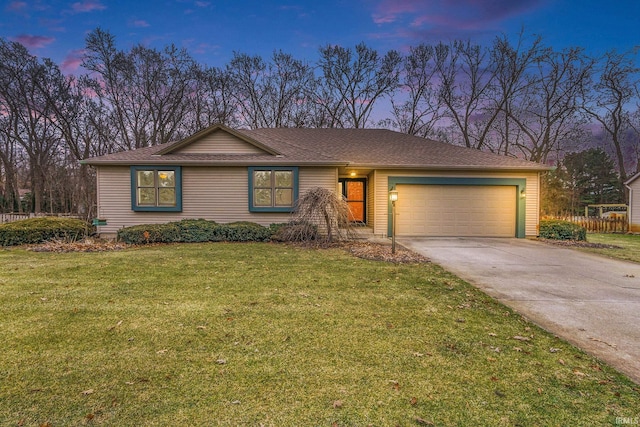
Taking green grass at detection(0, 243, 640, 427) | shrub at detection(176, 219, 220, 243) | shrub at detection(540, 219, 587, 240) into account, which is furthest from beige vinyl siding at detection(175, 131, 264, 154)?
shrub at detection(540, 219, 587, 240)

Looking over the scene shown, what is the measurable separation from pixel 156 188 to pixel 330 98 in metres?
15.4

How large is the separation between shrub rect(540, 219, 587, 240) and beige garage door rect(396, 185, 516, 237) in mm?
952

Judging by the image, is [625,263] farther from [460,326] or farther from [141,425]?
[141,425]

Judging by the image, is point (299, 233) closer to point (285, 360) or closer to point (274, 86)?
point (285, 360)

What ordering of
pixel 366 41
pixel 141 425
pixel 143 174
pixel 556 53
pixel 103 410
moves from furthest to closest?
pixel 366 41, pixel 556 53, pixel 143 174, pixel 103 410, pixel 141 425

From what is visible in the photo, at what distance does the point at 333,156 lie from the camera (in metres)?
12.0

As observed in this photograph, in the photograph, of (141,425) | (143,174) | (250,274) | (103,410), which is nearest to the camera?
(141,425)

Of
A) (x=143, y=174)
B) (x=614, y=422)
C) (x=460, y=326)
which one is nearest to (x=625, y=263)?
(x=460, y=326)

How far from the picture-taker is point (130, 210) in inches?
434

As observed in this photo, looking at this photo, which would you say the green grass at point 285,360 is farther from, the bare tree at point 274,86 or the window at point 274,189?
the bare tree at point 274,86

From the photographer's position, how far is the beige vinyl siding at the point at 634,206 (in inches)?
655

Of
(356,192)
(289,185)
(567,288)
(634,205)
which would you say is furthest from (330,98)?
(567,288)

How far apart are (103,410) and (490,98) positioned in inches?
1015

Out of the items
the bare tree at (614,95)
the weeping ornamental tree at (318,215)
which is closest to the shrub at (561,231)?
the weeping ornamental tree at (318,215)
